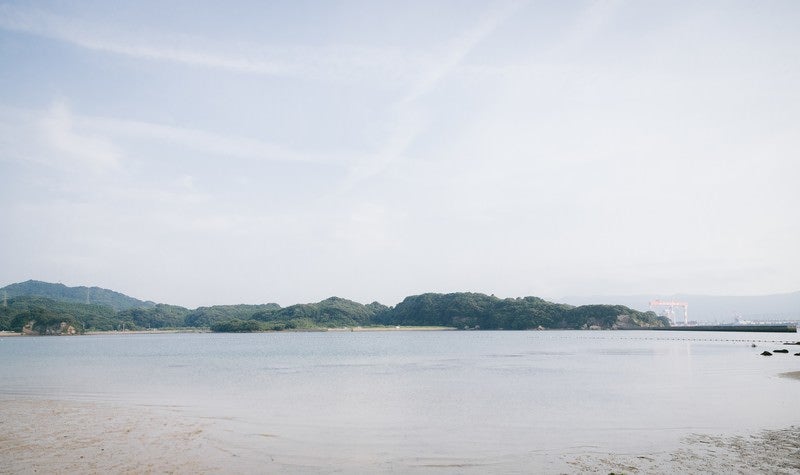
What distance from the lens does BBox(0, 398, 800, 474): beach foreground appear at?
1446 cm

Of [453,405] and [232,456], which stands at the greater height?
[232,456]

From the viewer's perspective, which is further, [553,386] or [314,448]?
[553,386]

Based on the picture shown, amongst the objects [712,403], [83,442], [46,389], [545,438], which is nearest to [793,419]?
[712,403]

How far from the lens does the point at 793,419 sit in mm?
20625

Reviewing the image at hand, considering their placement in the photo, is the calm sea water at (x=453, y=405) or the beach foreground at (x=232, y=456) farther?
the calm sea water at (x=453, y=405)

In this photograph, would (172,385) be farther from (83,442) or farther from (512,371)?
(512,371)

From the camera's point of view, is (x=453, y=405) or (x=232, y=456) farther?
(x=453, y=405)

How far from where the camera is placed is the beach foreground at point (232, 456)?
14.5 metres

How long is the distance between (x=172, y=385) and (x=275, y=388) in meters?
7.98

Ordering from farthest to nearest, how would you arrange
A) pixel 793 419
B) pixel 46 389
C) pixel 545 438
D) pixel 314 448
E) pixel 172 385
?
pixel 172 385 → pixel 46 389 → pixel 793 419 → pixel 545 438 → pixel 314 448

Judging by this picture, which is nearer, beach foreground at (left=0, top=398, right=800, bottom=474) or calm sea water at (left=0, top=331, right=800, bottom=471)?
beach foreground at (left=0, top=398, right=800, bottom=474)

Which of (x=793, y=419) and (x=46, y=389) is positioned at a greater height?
(x=793, y=419)

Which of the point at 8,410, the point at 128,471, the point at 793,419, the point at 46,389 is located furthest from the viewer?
the point at 46,389

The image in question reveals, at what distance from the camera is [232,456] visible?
53.1ft
